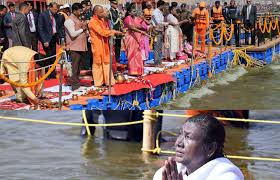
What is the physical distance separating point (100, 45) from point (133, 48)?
135 centimetres

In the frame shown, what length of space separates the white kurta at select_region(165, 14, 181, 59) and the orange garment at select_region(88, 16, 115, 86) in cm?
320

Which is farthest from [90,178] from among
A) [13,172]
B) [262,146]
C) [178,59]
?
[178,59]

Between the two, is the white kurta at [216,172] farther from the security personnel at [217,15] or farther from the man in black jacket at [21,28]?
the security personnel at [217,15]

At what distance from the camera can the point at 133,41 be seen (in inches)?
400

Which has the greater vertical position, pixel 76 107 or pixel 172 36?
pixel 172 36

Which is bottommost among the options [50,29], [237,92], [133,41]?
[237,92]

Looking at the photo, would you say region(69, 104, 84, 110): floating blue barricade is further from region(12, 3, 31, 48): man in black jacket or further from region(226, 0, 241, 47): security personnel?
region(226, 0, 241, 47): security personnel

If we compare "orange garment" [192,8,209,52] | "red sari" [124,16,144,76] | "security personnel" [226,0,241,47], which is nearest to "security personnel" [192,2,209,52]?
"orange garment" [192,8,209,52]

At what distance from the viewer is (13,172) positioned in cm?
654

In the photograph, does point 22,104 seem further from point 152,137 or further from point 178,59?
point 178,59

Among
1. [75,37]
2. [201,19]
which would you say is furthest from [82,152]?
[201,19]

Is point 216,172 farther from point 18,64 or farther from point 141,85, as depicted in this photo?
point 141,85

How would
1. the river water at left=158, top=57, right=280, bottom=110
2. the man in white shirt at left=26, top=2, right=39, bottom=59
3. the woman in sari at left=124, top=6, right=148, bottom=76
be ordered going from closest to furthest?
1. the man in white shirt at left=26, top=2, right=39, bottom=59
2. the woman in sari at left=124, top=6, right=148, bottom=76
3. the river water at left=158, top=57, right=280, bottom=110

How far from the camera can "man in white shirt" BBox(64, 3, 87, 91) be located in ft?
28.5
